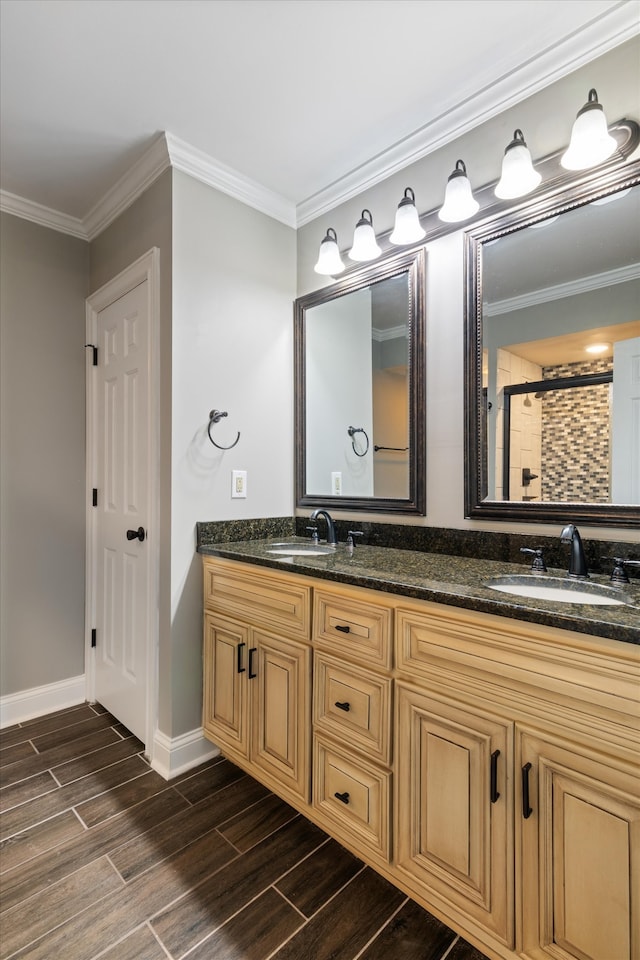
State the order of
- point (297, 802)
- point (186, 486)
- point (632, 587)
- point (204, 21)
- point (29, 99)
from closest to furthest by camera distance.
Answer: point (632, 587), point (204, 21), point (297, 802), point (29, 99), point (186, 486)

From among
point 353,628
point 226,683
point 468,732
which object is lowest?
point 226,683

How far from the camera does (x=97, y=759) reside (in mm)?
2041

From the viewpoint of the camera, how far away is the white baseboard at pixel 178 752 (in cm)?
192

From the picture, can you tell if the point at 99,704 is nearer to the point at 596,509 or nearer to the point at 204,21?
the point at 596,509

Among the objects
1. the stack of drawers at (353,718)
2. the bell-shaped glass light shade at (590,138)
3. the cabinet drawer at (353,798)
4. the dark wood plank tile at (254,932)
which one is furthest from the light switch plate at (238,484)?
the bell-shaped glass light shade at (590,138)

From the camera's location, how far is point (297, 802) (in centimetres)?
156

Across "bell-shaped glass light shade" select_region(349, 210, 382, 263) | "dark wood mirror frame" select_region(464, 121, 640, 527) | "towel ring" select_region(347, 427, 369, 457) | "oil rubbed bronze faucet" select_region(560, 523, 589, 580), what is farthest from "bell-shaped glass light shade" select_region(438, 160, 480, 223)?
"oil rubbed bronze faucet" select_region(560, 523, 589, 580)

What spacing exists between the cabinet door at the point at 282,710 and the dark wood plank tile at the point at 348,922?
28 centimetres

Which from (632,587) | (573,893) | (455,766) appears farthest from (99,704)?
(632,587)

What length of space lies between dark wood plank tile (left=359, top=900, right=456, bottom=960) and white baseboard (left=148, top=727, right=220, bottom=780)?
A: 1008 millimetres

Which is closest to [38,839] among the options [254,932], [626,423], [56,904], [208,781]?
[56,904]

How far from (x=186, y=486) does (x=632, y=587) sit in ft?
5.20

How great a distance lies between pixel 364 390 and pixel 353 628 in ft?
3.75

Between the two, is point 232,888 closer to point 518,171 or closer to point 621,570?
point 621,570
